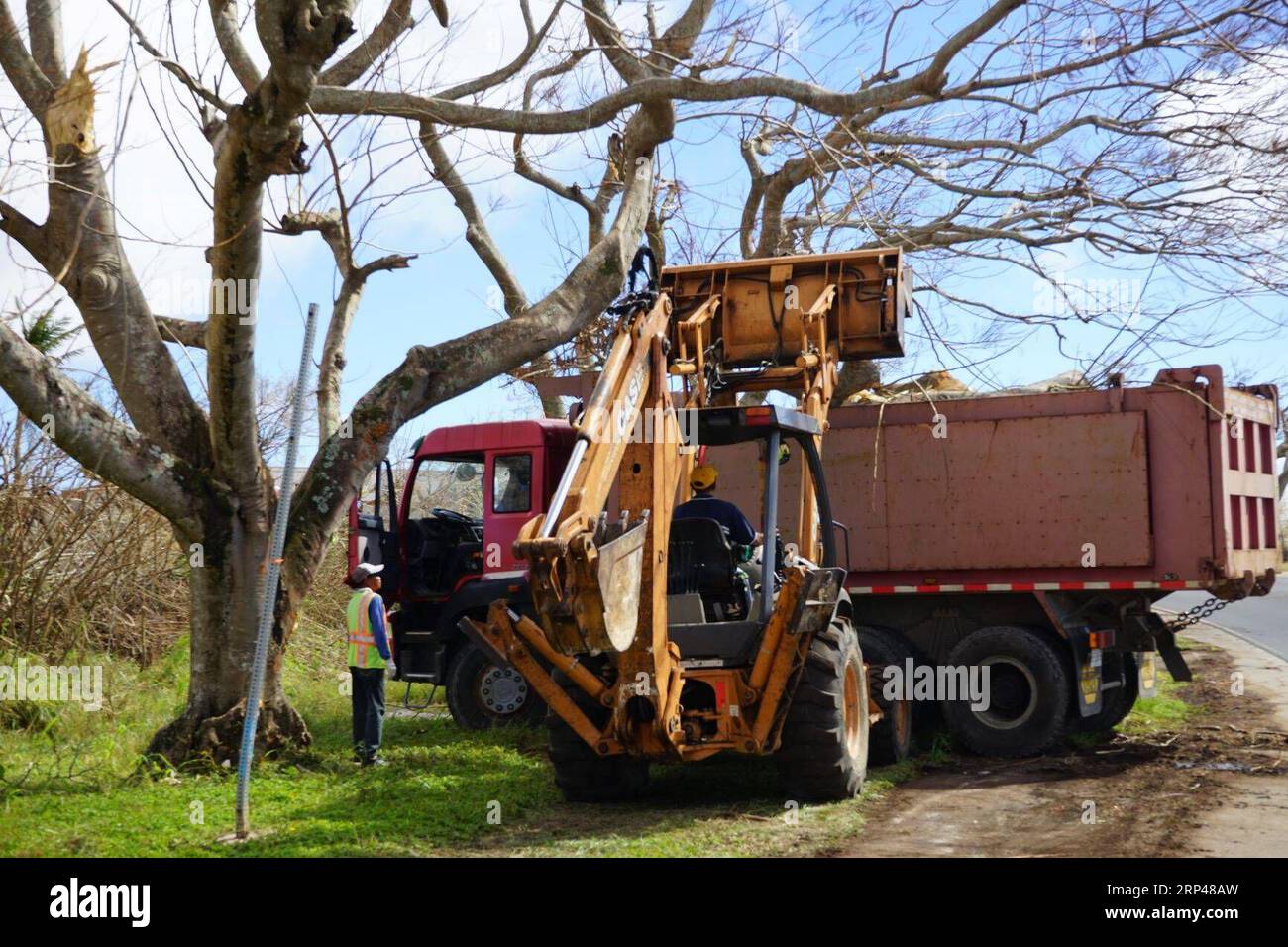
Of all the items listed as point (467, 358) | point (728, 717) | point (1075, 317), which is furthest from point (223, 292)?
point (1075, 317)

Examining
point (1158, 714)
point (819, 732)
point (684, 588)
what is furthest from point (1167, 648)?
point (684, 588)

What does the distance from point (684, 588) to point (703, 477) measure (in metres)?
0.94

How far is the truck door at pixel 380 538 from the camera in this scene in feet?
43.0

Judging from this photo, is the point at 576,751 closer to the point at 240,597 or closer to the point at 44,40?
the point at 240,597

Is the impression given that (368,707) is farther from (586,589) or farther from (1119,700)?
(1119,700)

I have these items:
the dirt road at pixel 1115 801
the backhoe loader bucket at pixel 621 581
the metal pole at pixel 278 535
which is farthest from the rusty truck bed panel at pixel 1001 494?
the metal pole at pixel 278 535

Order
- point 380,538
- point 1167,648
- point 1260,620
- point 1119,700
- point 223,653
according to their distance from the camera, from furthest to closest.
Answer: point 1260,620, point 380,538, point 1119,700, point 1167,648, point 223,653

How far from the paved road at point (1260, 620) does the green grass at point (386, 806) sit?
40.4ft

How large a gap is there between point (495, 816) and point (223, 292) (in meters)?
4.04

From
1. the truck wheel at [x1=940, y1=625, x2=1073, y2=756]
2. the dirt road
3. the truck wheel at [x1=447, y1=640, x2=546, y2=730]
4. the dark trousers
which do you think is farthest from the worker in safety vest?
the truck wheel at [x1=940, y1=625, x2=1073, y2=756]

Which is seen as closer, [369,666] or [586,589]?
[586,589]

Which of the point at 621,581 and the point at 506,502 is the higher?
the point at 506,502

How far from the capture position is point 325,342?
13.5 metres

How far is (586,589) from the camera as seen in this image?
6.74 m
